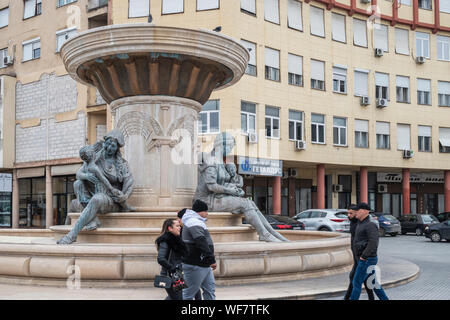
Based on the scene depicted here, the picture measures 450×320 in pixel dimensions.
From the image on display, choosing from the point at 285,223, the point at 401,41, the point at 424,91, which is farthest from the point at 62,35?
the point at 424,91

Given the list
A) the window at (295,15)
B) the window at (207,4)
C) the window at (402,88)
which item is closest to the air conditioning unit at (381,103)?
the window at (402,88)

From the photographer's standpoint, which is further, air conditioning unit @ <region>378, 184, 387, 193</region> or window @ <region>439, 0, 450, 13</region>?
air conditioning unit @ <region>378, 184, 387, 193</region>

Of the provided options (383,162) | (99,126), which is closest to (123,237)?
(99,126)

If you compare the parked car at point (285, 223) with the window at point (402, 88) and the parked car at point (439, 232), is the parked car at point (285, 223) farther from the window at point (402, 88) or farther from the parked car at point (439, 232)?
the window at point (402, 88)

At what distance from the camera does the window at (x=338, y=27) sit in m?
34.1

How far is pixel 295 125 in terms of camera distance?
32.2 m

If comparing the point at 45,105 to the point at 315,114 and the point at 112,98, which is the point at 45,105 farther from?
the point at 112,98

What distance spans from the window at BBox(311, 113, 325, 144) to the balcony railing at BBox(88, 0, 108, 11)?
13.4 m

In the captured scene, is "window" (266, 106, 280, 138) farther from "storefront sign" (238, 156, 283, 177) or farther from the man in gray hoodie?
the man in gray hoodie

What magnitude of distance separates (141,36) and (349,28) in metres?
27.0

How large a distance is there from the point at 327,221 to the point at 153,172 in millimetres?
16848

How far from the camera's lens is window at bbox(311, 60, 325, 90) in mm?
33219

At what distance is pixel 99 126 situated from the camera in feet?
105

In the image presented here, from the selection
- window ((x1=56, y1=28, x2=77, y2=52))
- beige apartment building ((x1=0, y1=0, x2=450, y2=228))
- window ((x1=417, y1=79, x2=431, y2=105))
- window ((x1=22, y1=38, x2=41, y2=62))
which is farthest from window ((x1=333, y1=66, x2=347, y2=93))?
window ((x1=22, y1=38, x2=41, y2=62))
